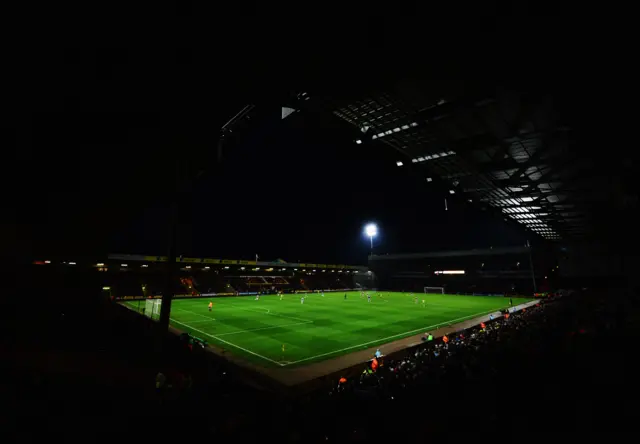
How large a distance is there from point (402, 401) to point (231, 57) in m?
6.32

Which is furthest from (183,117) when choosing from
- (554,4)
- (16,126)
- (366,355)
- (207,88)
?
(366,355)

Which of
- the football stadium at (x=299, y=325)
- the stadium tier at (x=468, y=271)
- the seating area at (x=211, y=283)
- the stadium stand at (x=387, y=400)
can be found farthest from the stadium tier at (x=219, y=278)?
the stadium stand at (x=387, y=400)

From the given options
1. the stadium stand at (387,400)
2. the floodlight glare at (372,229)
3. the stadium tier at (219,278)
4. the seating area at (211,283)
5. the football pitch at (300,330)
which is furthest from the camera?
the floodlight glare at (372,229)

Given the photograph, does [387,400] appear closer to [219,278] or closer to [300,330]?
[300,330]

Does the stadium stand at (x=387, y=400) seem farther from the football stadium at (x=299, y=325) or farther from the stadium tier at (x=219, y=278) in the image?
the stadium tier at (x=219, y=278)

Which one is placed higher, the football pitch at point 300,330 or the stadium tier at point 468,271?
the stadium tier at point 468,271

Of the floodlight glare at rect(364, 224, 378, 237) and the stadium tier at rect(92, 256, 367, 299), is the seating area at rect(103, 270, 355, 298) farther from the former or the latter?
the floodlight glare at rect(364, 224, 378, 237)

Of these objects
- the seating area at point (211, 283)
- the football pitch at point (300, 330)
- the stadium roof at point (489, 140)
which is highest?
the stadium roof at point (489, 140)

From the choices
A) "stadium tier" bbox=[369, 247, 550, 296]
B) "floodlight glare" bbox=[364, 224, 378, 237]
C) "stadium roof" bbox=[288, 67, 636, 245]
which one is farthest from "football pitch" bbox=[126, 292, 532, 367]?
"floodlight glare" bbox=[364, 224, 378, 237]

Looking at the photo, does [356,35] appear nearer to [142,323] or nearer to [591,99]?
[591,99]

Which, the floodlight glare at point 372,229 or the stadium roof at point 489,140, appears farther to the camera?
the floodlight glare at point 372,229

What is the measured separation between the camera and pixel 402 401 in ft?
13.6

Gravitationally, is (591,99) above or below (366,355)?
above

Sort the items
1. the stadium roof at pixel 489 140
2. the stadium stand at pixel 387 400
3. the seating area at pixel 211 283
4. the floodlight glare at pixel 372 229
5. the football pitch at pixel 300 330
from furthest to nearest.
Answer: the floodlight glare at pixel 372 229 → the seating area at pixel 211 283 → the football pitch at pixel 300 330 → the stadium roof at pixel 489 140 → the stadium stand at pixel 387 400
